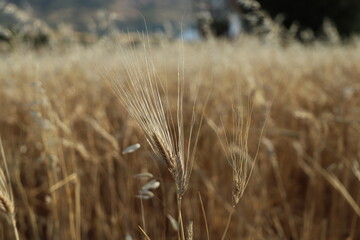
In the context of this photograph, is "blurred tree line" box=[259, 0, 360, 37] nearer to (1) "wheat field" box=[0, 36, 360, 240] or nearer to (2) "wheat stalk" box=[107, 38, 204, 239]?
(1) "wheat field" box=[0, 36, 360, 240]

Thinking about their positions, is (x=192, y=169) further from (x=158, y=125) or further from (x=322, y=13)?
(x=322, y=13)

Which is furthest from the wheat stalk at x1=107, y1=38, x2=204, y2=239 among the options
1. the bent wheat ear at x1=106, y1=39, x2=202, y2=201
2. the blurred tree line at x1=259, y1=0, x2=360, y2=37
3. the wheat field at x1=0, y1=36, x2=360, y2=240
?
the blurred tree line at x1=259, y1=0, x2=360, y2=37

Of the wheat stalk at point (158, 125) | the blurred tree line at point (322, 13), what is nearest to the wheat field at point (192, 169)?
the wheat stalk at point (158, 125)

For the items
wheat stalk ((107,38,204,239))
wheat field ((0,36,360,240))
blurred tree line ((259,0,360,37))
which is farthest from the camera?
blurred tree line ((259,0,360,37))

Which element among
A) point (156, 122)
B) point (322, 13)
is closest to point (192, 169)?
point (156, 122)

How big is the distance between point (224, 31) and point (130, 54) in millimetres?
15116

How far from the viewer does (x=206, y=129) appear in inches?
66.8

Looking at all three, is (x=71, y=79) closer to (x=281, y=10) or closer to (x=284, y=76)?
(x=284, y=76)

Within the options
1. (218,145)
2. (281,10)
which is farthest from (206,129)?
(281,10)

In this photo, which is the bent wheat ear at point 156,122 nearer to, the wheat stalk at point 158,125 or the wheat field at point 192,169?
the wheat stalk at point 158,125

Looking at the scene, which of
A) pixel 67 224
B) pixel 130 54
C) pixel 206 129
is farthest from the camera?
pixel 206 129

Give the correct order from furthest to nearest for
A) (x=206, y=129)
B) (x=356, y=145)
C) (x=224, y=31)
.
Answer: (x=224, y=31), (x=206, y=129), (x=356, y=145)

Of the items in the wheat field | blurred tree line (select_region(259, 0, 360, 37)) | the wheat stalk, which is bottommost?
blurred tree line (select_region(259, 0, 360, 37))

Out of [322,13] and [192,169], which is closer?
[192,169]
